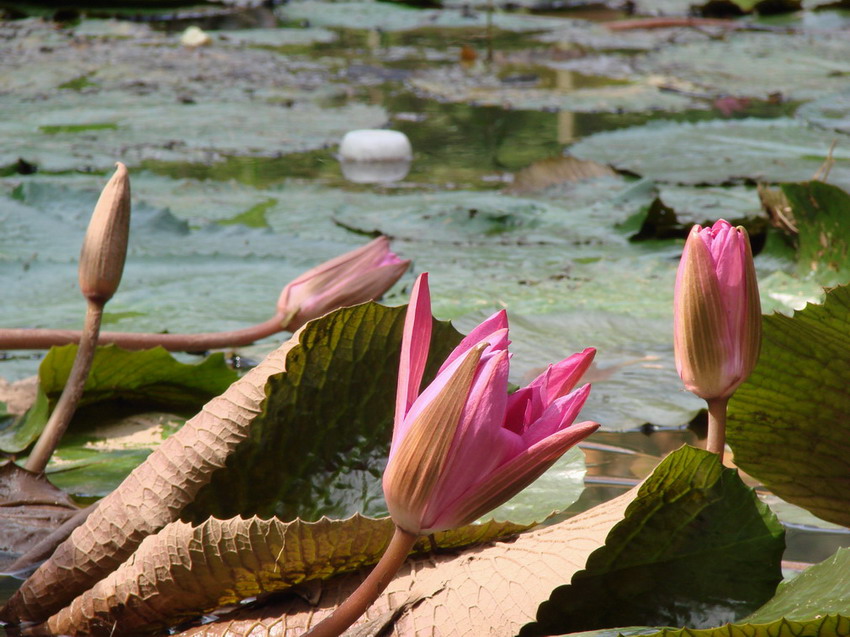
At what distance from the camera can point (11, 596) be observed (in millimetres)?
620

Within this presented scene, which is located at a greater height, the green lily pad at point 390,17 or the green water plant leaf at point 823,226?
the green water plant leaf at point 823,226

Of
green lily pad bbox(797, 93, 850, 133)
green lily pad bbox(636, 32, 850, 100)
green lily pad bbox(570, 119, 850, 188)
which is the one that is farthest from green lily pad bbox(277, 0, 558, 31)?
green lily pad bbox(570, 119, 850, 188)

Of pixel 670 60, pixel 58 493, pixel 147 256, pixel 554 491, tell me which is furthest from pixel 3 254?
pixel 670 60

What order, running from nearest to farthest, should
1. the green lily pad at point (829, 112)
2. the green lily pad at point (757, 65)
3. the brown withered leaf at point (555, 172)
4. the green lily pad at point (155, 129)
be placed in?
the brown withered leaf at point (555, 172)
the green lily pad at point (155, 129)
the green lily pad at point (829, 112)
the green lily pad at point (757, 65)

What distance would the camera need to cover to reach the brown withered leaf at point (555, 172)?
6.91 ft

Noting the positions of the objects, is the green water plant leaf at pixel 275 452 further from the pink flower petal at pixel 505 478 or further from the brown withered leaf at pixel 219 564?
the pink flower petal at pixel 505 478

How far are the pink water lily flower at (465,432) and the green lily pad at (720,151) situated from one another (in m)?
1.75

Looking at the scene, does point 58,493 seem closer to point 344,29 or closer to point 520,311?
point 520,311

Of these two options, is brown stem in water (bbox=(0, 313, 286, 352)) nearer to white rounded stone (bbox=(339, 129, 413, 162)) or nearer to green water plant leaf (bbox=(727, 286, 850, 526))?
green water plant leaf (bbox=(727, 286, 850, 526))

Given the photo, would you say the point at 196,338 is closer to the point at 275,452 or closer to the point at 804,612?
the point at 275,452

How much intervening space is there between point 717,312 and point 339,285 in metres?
0.50

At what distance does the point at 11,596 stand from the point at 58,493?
0.13 m

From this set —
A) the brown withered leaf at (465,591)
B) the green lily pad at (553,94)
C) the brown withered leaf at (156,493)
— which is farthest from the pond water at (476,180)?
the brown withered leaf at (465,591)

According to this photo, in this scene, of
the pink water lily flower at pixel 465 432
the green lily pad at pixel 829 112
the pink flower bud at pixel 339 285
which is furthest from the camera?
the green lily pad at pixel 829 112
